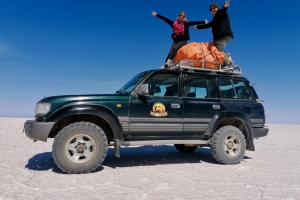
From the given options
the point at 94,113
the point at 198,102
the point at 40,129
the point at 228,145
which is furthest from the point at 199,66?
the point at 40,129

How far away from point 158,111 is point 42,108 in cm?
211

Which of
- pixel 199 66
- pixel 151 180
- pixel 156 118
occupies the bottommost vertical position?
pixel 151 180

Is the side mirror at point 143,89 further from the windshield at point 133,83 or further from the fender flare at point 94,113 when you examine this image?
the fender flare at point 94,113

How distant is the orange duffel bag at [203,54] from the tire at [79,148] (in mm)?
2572

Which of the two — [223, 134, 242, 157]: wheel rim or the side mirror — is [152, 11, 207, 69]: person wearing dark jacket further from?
[223, 134, 242, 157]: wheel rim

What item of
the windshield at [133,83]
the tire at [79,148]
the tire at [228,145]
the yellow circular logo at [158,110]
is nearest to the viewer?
the tire at [79,148]

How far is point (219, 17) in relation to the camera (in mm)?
5547

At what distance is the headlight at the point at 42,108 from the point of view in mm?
3885

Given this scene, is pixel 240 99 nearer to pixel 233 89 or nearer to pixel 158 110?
pixel 233 89

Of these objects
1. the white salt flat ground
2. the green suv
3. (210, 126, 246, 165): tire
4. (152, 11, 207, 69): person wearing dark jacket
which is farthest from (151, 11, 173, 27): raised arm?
the white salt flat ground

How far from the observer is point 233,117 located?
5055mm

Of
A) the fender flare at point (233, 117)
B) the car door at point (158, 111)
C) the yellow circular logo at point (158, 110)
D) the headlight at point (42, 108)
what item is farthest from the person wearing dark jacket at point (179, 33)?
the headlight at point (42, 108)

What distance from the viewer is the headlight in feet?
12.7

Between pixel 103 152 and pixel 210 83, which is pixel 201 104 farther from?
pixel 103 152
